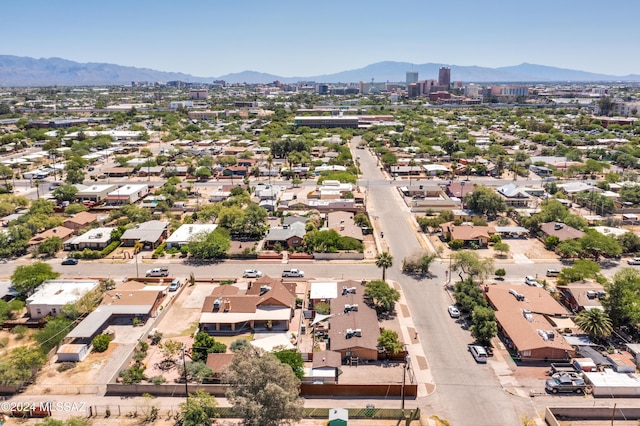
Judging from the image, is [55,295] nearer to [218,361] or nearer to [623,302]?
[218,361]

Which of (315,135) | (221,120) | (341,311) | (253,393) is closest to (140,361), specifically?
(253,393)

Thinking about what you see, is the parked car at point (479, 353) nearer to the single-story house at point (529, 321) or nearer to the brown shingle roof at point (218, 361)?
the single-story house at point (529, 321)

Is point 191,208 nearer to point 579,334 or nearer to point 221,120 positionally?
point 579,334

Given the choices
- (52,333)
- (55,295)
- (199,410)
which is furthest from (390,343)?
(55,295)

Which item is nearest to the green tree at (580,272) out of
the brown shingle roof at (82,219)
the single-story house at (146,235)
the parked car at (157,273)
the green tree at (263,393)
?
the green tree at (263,393)

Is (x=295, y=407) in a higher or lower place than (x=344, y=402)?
higher

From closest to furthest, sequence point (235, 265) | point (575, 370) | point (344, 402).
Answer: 1. point (344, 402)
2. point (575, 370)
3. point (235, 265)
